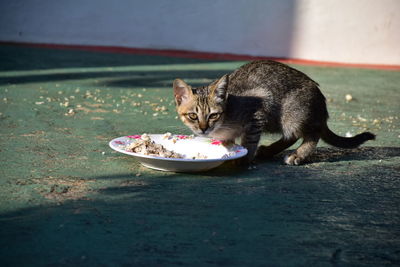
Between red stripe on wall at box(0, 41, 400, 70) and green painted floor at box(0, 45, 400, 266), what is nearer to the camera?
green painted floor at box(0, 45, 400, 266)

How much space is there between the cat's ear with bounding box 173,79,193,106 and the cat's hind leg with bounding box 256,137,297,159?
2.69ft

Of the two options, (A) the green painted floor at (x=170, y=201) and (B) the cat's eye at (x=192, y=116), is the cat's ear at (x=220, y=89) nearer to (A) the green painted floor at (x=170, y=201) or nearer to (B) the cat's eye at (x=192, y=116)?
(B) the cat's eye at (x=192, y=116)

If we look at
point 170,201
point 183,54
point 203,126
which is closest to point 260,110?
point 203,126

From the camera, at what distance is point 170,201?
3264 mm

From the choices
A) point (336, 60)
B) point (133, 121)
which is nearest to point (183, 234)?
point (133, 121)

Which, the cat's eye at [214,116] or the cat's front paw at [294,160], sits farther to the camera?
the cat's front paw at [294,160]

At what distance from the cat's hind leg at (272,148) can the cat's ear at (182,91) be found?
820mm

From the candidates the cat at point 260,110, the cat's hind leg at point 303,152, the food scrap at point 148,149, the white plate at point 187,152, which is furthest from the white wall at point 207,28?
the food scrap at point 148,149

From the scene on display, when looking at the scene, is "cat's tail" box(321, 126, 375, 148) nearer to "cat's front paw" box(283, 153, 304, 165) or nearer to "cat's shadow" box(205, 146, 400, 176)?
"cat's shadow" box(205, 146, 400, 176)

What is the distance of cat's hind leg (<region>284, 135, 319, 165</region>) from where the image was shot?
4.28 m

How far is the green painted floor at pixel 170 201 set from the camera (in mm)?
2615

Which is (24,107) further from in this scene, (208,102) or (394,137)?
(394,137)

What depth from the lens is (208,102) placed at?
400cm

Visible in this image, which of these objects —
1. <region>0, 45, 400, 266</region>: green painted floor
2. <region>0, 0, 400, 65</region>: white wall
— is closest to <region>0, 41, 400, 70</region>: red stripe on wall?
<region>0, 0, 400, 65</region>: white wall
